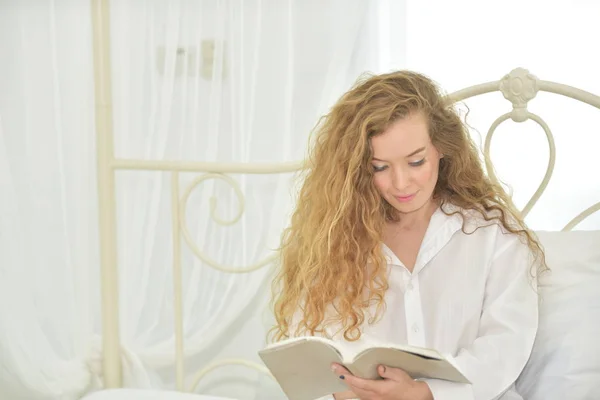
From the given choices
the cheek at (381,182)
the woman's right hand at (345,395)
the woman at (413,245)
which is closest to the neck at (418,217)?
the woman at (413,245)

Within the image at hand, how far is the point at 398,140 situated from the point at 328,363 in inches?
15.9

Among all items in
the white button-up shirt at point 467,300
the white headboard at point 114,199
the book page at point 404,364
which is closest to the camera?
the book page at point 404,364

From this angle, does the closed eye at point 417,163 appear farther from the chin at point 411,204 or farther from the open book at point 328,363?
the open book at point 328,363

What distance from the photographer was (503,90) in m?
1.72

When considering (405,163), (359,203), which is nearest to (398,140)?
(405,163)

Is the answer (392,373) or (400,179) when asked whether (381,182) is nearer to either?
(400,179)

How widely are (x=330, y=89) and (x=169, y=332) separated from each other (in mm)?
746

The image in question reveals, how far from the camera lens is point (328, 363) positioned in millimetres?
1318

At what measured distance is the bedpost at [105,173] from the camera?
6.57 ft

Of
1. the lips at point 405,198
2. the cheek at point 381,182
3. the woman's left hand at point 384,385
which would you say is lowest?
the woman's left hand at point 384,385

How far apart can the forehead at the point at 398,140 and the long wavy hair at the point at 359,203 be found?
0.04ft

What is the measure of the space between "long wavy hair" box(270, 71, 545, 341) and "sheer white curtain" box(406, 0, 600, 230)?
233 mm

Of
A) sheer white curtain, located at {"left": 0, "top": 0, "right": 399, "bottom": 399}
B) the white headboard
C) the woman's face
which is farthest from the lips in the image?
sheer white curtain, located at {"left": 0, "top": 0, "right": 399, "bottom": 399}

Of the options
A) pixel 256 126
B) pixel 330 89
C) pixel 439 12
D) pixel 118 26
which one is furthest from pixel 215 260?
pixel 439 12
